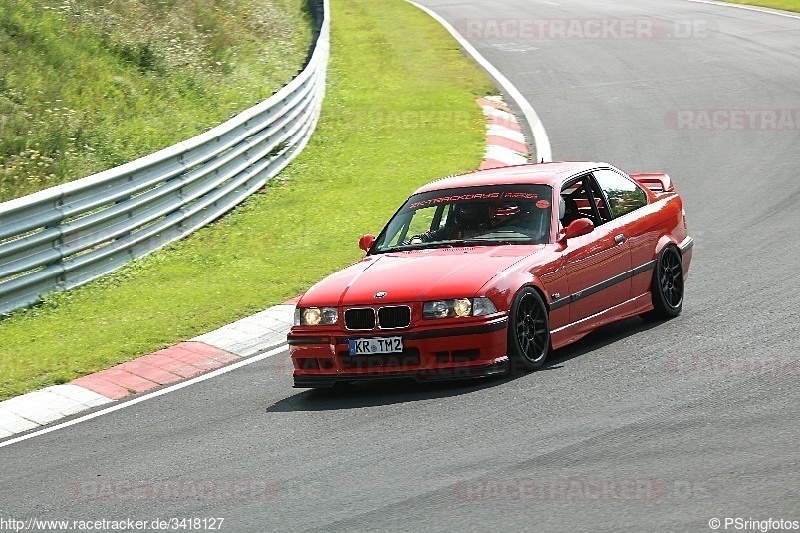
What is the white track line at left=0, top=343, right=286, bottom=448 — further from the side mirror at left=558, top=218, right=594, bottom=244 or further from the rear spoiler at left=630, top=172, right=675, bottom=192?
the rear spoiler at left=630, top=172, right=675, bottom=192

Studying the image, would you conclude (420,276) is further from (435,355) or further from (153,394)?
(153,394)

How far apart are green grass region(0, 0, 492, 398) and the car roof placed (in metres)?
2.67

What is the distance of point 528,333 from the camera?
9.12 m

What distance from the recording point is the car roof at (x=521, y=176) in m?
10.3

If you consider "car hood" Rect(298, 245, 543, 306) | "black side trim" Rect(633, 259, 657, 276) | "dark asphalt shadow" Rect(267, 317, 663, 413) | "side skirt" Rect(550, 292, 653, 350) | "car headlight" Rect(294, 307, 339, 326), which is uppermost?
"car hood" Rect(298, 245, 543, 306)

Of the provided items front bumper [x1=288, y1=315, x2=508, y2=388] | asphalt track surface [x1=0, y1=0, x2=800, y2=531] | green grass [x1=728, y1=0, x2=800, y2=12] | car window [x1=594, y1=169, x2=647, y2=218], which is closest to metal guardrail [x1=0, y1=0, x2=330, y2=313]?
asphalt track surface [x1=0, y1=0, x2=800, y2=531]

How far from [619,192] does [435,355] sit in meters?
2.90

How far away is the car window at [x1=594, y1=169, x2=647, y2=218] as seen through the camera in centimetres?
1075

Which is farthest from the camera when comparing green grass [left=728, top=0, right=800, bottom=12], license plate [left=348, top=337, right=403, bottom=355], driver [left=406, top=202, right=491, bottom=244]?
green grass [left=728, top=0, right=800, bottom=12]

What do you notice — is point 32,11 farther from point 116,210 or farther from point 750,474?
point 750,474

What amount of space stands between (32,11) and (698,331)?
588 inches

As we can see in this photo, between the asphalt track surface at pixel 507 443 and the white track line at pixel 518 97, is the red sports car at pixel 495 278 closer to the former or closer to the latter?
the asphalt track surface at pixel 507 443

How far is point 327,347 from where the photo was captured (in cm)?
909

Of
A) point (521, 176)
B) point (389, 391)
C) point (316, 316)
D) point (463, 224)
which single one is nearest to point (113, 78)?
point (521, 176)
